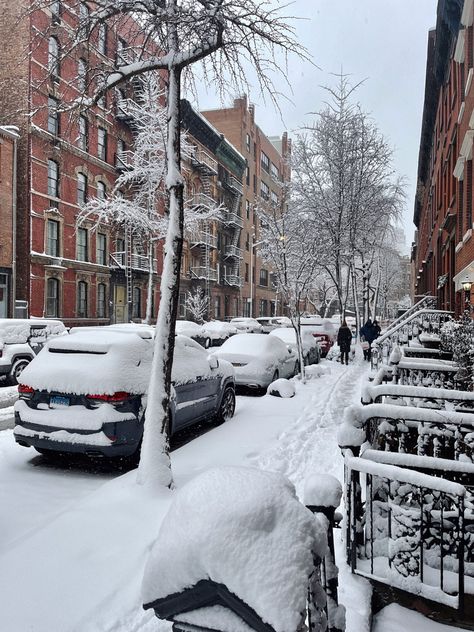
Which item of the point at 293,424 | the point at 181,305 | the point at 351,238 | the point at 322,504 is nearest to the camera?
the point at 322,504

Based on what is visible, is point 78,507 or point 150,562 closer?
point 150,562

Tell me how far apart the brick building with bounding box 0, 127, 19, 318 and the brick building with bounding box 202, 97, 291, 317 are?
3067 centimetres

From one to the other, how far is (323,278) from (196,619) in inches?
2159

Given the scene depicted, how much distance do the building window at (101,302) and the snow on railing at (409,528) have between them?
29.0 meters

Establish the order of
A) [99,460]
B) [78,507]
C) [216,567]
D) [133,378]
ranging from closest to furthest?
[216,567] < [78,507] < [133,378] < [99,460]

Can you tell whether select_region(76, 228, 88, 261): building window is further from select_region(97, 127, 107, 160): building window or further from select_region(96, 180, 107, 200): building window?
select_region(97, 127, 107, 160): building window

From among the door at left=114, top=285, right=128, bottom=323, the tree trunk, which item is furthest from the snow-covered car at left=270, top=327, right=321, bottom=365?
the door at left=114, top=285, right=128, bottom=323

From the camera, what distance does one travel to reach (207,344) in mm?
26750

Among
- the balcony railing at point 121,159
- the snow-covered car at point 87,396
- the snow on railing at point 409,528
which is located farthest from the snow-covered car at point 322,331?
the snow on railing at point 409,528

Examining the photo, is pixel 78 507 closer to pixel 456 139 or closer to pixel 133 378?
pixel 133 378

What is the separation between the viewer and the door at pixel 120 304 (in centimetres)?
3312

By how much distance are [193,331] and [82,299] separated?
9307 mm

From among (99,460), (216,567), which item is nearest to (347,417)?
(216,567)

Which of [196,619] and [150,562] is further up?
[150,562]
